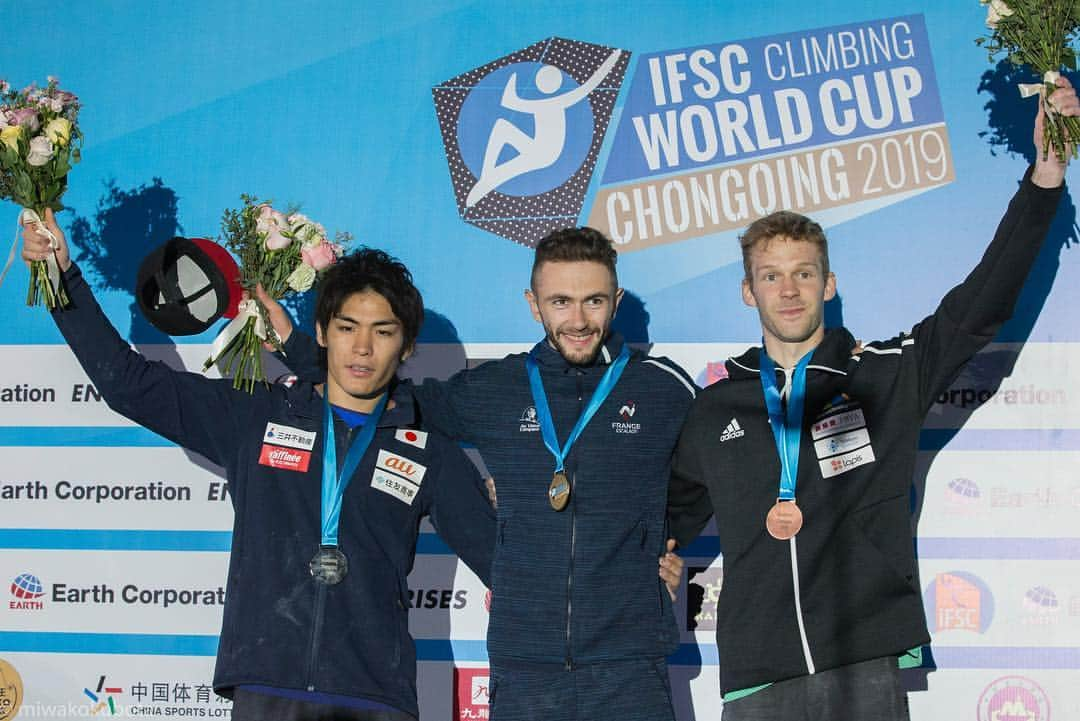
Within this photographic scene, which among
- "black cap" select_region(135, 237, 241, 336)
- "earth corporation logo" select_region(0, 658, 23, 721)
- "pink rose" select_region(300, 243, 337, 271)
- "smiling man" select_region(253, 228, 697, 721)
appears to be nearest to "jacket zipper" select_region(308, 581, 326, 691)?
"smiling man" select_region(253, 228, 697, 721)

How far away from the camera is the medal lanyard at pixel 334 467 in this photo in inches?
124

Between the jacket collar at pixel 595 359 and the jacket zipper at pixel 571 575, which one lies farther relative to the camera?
the jacket collar at pixel 595 359

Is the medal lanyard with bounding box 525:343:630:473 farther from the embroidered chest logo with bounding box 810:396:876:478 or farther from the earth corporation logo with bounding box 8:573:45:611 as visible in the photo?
the earth corporation logo with bounding box 8:573:45:611

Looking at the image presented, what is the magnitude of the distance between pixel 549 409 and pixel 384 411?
0.51m

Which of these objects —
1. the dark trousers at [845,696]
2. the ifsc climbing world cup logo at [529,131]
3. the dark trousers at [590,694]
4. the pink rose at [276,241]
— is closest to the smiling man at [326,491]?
the pink rose at [276,241]

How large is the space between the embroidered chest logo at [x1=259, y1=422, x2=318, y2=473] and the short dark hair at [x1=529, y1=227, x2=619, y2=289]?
2.72ft

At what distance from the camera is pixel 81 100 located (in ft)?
14.5

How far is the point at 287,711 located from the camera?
10.1 feet

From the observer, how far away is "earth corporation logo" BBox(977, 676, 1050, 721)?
151 inches

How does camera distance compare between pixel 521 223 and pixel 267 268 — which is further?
pixel 521 223

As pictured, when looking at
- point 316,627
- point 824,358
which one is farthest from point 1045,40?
point 316,627

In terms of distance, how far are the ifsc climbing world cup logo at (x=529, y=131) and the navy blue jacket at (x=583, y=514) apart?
95cm

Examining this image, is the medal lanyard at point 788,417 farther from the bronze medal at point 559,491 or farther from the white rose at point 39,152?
the white rose at point 39,152

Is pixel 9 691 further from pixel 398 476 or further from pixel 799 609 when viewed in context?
pixel 799 609
